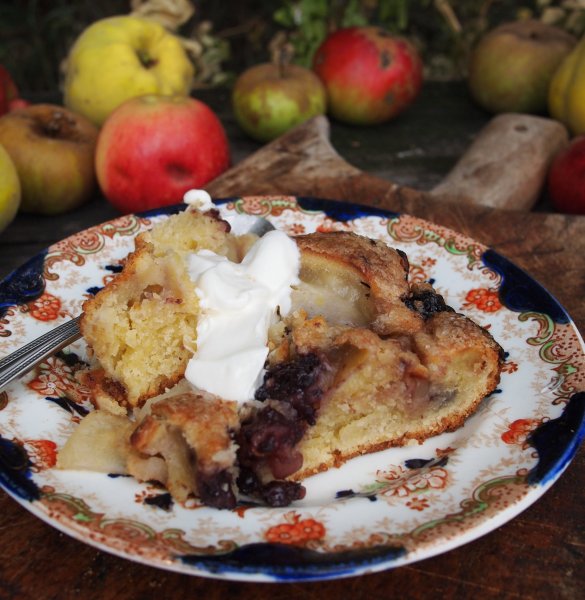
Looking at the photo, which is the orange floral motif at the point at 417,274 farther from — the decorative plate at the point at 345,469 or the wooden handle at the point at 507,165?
the wooden handle at the point at 507,165

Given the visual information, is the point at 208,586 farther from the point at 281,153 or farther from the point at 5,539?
the point at 281,153

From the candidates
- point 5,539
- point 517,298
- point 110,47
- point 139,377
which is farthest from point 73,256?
point 110,47

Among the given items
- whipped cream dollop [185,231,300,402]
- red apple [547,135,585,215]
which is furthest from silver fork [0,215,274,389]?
red apple [547,135,585,215]

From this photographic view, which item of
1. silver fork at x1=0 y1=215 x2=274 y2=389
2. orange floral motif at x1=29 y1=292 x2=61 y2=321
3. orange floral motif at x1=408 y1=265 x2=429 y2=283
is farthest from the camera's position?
orange floral motif at x1=408 y1=265 x2=429 y2=283

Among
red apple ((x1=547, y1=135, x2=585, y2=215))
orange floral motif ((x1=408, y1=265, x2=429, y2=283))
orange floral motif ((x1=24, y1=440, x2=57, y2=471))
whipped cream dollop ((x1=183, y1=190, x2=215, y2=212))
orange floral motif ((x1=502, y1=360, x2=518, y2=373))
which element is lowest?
red apple ((x1=547, y1=135, x2=585, y2=215))

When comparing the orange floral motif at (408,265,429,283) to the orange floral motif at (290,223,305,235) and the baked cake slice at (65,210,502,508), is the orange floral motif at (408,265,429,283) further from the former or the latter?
the orange floral motif at (290,223,305,235)

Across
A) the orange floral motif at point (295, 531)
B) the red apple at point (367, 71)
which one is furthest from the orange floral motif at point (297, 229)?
the red apple at point (367, 71)
